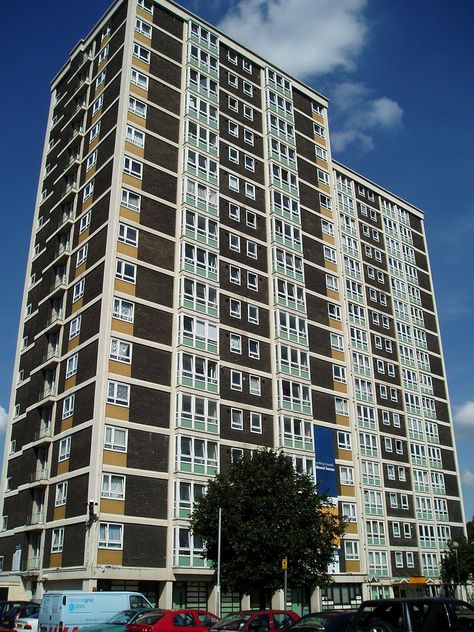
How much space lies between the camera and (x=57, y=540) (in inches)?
1635

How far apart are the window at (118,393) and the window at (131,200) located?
42.7ft

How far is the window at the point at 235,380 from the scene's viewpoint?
4859cm

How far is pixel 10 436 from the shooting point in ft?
173

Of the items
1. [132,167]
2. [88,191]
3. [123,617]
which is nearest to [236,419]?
[132,167]

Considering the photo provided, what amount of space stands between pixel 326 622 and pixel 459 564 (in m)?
43.7

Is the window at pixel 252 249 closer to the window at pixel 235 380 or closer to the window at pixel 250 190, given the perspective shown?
the window at pixel 250 190

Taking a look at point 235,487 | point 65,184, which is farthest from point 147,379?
point 65,184

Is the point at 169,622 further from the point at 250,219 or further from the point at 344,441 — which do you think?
the point at 250,219

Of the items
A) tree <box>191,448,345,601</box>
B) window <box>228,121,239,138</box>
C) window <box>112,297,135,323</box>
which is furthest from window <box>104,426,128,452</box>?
window <box>228,121,239,138</box>

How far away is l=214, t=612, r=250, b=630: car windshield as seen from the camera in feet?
73.5

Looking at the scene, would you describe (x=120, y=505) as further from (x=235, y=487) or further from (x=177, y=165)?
(x=177, y=165)

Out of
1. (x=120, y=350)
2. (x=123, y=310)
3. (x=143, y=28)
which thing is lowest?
(x=120, y=350)

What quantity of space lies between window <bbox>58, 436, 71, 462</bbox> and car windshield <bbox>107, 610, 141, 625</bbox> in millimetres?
19237

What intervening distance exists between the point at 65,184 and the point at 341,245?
89.9ft
